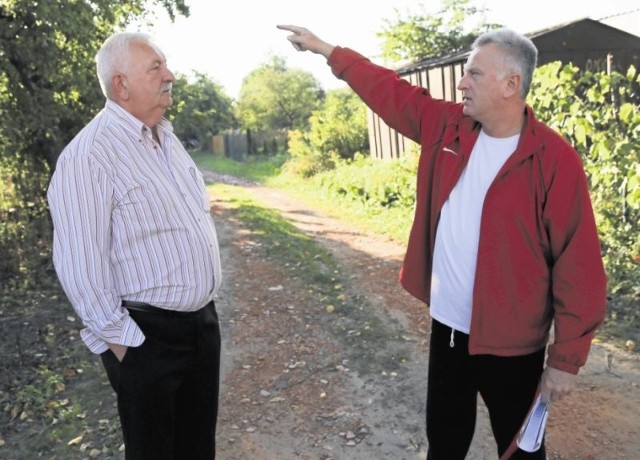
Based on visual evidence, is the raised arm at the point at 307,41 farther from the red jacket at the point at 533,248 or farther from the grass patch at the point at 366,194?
the grass patch at the point at 366,194

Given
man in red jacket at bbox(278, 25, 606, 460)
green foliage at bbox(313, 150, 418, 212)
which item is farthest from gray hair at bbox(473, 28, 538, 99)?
green foliage at bbox(313, 150, 418, 212)

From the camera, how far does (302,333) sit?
18.2ft

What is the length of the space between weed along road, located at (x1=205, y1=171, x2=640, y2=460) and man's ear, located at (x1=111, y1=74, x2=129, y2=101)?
243 cm

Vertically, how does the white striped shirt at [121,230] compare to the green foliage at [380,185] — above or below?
above

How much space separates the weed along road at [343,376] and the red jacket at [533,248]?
1565mm

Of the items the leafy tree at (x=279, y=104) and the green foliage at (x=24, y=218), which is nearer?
the green foliage at (x=24, y=218)

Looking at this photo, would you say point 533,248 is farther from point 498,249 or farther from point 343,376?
point 343,376

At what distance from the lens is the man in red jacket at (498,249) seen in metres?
2.16

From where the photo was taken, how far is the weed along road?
365cm

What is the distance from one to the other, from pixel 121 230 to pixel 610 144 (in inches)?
222

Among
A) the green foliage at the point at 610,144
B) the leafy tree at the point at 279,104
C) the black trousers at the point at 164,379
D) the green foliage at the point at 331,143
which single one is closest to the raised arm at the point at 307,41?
the black trousers at the point at 164,379

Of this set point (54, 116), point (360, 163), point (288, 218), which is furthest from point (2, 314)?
point (360, 163)

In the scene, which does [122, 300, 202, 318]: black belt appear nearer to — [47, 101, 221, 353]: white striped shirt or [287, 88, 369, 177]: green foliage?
[47, 101, 221, 353]: white striped shirt

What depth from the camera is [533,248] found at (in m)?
2.22
